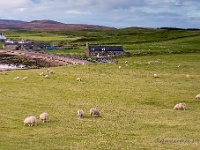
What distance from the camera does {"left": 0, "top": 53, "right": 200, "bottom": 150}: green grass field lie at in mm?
21344

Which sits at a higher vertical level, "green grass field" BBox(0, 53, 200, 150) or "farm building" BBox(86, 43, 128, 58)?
"farm building" BBox(86, 43, 128, 58)

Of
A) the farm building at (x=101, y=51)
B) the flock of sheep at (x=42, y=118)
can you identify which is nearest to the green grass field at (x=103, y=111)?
the flock of sheep at (x=42, y=118)

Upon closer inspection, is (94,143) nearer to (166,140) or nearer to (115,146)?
(115,146)

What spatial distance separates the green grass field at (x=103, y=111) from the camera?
21.3 metres

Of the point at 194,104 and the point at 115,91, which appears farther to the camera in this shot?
the point at 115,91

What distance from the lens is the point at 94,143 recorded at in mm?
20938

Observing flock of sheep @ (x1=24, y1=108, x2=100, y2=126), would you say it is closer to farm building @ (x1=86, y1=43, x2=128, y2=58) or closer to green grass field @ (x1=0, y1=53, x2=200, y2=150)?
green grass field @ (x1=0, y1=53, x2=200, y2=150)

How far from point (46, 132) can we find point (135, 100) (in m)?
14.3

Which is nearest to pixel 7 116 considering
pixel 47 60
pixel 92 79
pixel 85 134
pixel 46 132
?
Result: pixel 46 132

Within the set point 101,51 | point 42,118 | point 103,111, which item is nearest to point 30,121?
point 42,118

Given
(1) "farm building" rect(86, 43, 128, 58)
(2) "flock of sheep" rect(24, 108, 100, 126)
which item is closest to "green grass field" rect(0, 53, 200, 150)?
(2) "flock of sheep" rect(24, 108, 100, 126)

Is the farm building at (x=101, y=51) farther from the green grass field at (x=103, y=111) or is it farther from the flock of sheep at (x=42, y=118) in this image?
the flock of sheep at (x=42, y=118)

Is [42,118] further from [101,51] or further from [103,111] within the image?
[101,51]

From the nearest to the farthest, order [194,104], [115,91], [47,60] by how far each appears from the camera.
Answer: [194,104], [115,91], [47,60]
